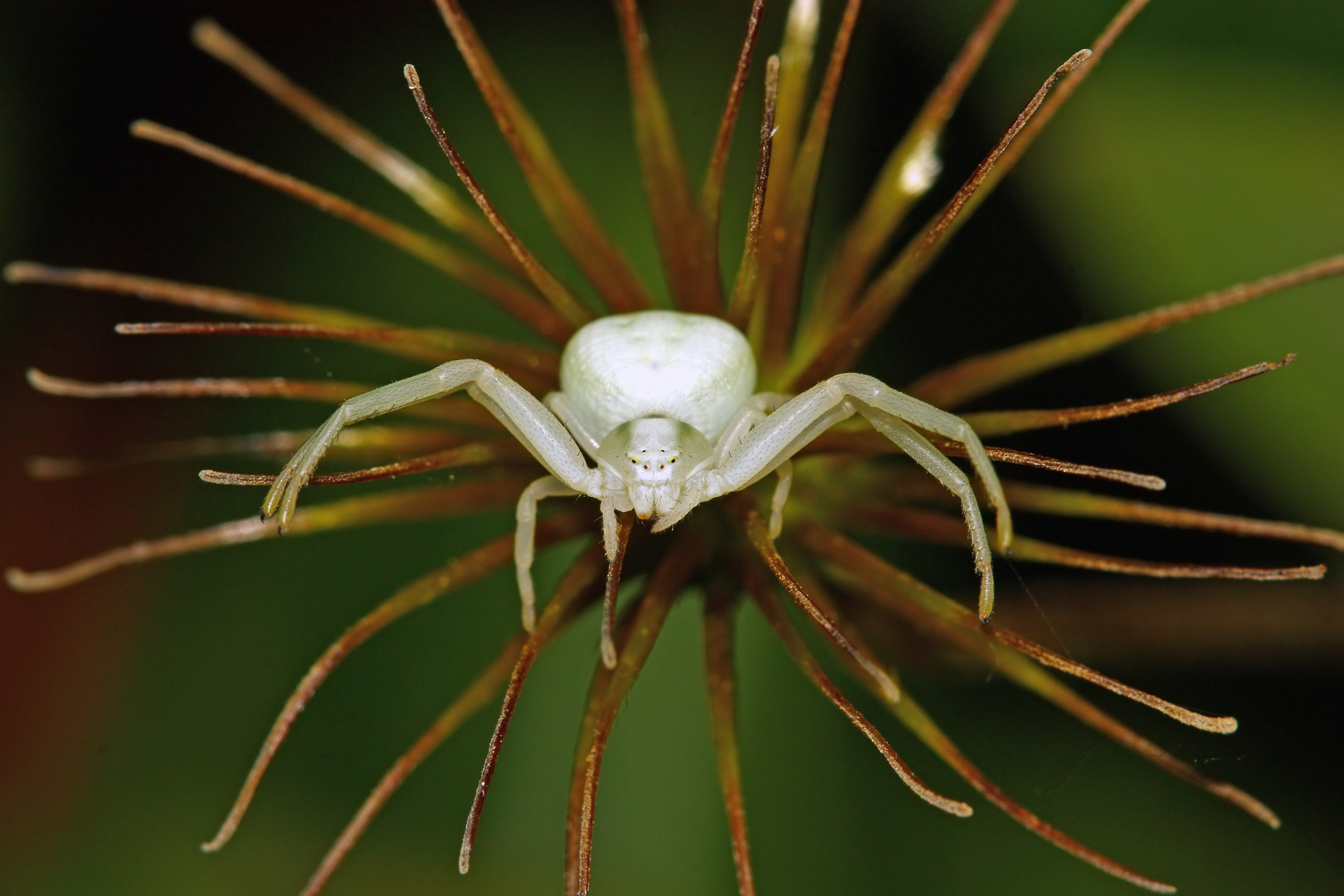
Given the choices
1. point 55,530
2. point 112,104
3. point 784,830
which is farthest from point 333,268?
point 784,830

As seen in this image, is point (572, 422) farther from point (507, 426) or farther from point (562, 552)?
point (562, 552)

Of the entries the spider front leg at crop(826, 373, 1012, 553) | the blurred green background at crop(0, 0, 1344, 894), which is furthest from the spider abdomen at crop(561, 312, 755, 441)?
the blurred green background at crop(0, 0, 1344, 894)

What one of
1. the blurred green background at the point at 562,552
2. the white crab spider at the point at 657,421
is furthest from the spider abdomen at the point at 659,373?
the blurred green background at the point at 562,552

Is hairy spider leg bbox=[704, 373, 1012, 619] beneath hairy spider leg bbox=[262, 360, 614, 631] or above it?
beneath

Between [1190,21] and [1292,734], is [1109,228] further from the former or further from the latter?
[1292,734]

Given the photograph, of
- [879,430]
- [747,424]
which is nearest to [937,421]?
[879,430]

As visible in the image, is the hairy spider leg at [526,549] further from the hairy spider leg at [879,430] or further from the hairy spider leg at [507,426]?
the hairy spider leg at [879,430]

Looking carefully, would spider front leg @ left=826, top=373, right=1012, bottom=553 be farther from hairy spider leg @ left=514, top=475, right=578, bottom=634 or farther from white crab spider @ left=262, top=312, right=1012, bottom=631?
hairy spider leg @ left=514, top=475, right=578, bottom=634

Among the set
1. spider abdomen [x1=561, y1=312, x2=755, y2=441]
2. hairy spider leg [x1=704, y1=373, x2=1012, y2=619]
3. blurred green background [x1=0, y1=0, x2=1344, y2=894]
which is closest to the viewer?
hairy spider leg [x1=704, y1=373, x2=1012, y2=619]
